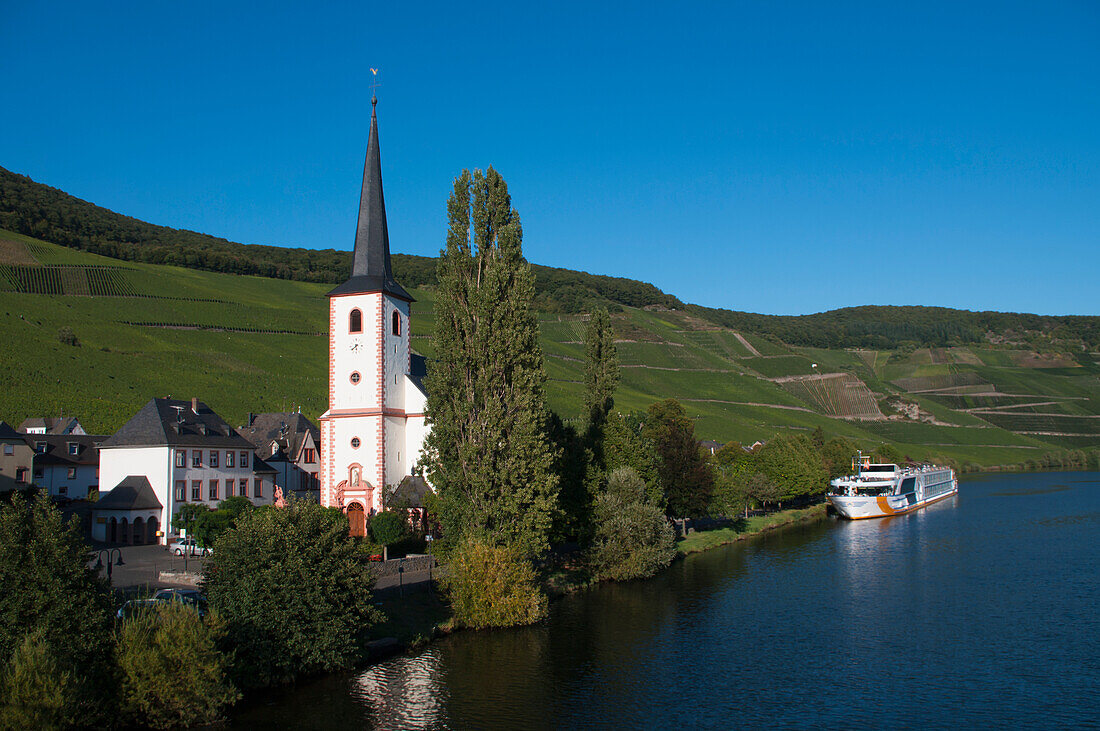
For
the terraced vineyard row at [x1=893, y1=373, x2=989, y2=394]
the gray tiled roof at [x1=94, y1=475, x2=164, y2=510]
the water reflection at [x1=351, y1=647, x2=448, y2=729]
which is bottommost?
the water reflection at [x1=351, y1=647, x2=448, y2=729]

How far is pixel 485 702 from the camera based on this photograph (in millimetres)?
24172

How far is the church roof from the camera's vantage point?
161 feet

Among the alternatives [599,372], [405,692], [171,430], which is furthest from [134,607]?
[171,430]

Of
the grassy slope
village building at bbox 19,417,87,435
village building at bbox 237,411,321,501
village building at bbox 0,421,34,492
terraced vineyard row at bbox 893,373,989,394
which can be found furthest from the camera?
terraced vineyard row at bbox 893,373,989,394

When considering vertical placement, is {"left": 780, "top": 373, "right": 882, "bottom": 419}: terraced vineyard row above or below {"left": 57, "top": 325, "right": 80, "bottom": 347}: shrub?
below

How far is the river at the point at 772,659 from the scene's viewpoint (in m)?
23.4

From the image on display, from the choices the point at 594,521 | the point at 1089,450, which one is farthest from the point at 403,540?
the point at 1089,450

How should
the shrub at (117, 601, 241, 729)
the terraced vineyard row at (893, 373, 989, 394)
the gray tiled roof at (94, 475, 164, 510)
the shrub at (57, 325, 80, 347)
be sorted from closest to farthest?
the shrub at (117, 601, 241, 729) → the gray tiled roof at (94, 475, 164, 510) → the shrub at (57, 325, 80, 347) → the terraced vineyard row at (893, 373, 989, 394)

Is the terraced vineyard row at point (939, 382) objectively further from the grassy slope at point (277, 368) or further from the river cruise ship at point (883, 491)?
the river cruise ship at point (883, 491)

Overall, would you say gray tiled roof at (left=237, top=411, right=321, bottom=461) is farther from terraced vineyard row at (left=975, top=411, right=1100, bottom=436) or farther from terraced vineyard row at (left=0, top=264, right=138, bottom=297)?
terraced vineyard row at (left=975, top=411, right=1100, bottom=436)

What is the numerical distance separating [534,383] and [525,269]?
5.15 metres

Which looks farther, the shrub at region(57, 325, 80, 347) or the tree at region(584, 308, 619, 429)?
the shrub at region(57, 325, 80, 347)

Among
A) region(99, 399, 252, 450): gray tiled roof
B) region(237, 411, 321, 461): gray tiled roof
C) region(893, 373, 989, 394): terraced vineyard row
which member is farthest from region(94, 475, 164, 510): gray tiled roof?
region(893, 373, 989, 394): terraced vineyard row

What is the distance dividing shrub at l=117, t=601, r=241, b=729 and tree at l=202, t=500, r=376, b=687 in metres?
2.15
